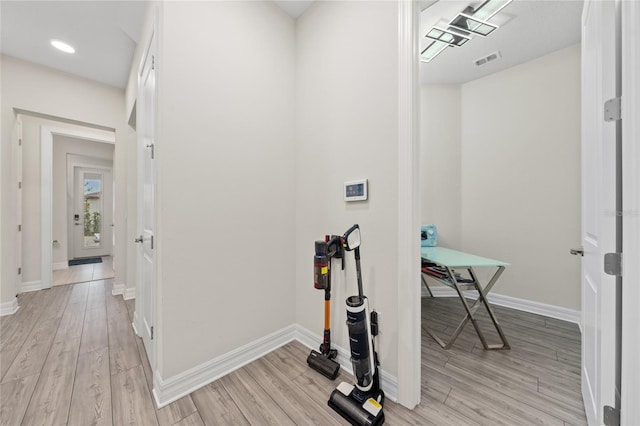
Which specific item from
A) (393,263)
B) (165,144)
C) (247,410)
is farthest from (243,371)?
(165,144)

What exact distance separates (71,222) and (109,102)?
158 inches

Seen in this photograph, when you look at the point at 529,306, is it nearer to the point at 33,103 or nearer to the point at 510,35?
the point at 510,35

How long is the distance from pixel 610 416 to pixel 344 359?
1.25 m

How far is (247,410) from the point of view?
4.39 feet

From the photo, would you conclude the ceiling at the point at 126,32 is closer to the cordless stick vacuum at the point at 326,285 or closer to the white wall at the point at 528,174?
the white wall at the point at 528,174

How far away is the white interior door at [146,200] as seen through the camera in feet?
5.61

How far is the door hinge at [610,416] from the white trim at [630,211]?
2.9 inches

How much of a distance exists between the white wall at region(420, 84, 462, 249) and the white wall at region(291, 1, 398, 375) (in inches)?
75.1

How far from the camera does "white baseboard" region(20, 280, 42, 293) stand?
3.30 meters

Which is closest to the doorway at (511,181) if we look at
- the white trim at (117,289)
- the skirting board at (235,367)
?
the skirting board at (235,367)

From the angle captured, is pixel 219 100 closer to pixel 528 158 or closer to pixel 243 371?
pixel 243 371

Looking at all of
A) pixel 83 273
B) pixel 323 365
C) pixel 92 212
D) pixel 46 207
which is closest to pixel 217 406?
pixel 323 365

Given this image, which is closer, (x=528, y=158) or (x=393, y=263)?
(x=393, y=263)

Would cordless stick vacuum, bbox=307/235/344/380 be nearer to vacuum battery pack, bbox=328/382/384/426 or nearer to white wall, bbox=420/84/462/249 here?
vacuum battery pack, bbox=328/382/384/426
